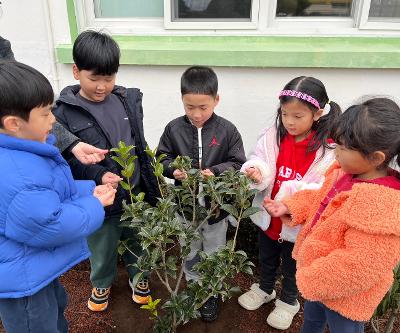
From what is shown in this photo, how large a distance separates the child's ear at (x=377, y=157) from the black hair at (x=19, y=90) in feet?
4.29

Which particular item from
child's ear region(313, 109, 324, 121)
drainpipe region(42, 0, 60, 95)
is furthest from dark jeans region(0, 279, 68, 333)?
drainpipe region(42, 0, 60, 95)

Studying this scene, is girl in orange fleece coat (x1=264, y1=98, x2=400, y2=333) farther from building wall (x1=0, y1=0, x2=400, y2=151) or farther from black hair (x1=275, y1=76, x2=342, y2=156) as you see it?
building wall (x1=0, y1=0, x2=400, y2=151)

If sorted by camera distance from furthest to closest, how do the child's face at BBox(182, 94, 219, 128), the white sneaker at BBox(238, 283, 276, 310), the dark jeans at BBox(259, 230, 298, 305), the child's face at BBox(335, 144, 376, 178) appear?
1. the white sneaker at BBox(238, 283, 276, 310)
2. the dark jeans at BBox(259, 230, 298, 305)
3. the child's face at BBox(182, 94, 219, 128)
4. the child's face at BBox(335, 144, 376, 178)

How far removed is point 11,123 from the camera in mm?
1422

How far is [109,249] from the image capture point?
2.35 metres

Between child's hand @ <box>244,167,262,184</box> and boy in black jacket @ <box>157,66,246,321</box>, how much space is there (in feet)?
0.61

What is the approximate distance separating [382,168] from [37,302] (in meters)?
1.59

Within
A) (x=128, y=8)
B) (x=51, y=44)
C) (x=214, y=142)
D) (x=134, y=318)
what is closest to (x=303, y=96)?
(x=214, y=142)

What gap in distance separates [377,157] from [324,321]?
3.20 feet

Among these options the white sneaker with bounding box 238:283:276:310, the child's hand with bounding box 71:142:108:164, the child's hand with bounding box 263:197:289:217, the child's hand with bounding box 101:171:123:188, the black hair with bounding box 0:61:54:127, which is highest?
the black hair with bounding box 0:61:54:127

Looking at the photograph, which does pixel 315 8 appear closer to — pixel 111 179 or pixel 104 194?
pixel 111 179

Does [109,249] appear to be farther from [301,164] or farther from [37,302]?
[301,164]

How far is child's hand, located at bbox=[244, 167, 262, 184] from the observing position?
77.9 inches

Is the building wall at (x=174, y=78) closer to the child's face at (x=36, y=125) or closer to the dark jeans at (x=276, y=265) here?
the dark jeans at (x=276, y=265)
